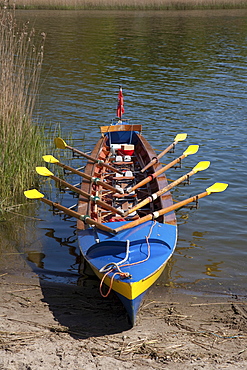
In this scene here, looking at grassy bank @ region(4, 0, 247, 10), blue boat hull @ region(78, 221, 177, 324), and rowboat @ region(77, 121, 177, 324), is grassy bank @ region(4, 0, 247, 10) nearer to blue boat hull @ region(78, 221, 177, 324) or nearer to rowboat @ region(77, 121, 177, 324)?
rowboat @ region(77, 121, 177, 324)

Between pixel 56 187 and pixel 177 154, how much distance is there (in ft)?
10.7

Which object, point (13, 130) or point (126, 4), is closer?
point (13, 130)

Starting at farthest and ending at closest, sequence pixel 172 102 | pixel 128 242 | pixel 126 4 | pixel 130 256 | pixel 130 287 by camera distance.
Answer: pixel 126 4 < pixel 172 102 < pixel 128 242 < pixel 130 256 < pixel 130 287

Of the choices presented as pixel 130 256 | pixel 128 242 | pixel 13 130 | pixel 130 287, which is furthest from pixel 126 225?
pixel 13 130

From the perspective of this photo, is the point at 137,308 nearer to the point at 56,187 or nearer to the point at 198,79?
the point at 56,187

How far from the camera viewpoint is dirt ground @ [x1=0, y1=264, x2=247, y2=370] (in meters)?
4.67

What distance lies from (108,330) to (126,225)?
1.46 metres

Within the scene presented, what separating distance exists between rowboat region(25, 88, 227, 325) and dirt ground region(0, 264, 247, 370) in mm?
305

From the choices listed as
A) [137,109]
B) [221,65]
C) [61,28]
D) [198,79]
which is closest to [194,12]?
[61,28]

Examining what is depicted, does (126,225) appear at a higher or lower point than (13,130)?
lower

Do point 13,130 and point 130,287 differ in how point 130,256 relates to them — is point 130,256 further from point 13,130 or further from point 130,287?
point 13,130

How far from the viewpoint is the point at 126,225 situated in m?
6.29

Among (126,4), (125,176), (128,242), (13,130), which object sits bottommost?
(125,176)

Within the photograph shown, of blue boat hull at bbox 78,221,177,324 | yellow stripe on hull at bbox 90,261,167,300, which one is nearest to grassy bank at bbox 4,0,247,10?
blue boat hull at bbox 78,221,177,324
